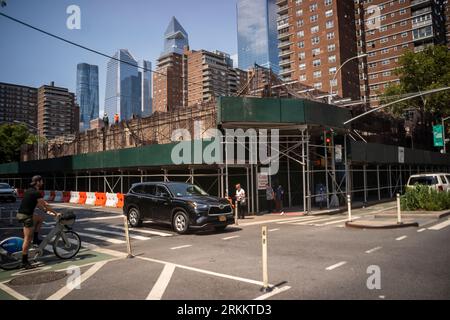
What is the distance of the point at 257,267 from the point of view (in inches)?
303

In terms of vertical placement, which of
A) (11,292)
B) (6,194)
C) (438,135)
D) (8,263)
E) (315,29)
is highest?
(315,29)

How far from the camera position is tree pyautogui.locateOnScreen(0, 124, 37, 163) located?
79.9 metres

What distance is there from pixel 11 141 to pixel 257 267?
8763 centimetres

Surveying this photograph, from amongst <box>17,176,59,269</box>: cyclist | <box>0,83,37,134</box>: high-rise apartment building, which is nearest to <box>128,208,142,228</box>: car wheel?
<box>17,176,59,269</box>: cyclist

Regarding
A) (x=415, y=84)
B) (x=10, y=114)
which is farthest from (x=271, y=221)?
(x=10, y=114)

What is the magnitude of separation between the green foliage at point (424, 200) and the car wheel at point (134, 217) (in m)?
12.6

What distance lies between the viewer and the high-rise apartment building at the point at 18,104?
577 feet

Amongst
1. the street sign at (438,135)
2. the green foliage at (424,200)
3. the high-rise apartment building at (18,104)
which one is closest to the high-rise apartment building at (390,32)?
the street sign at (438,135)

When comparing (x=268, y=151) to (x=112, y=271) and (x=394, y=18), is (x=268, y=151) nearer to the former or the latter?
(x=112, y=271)

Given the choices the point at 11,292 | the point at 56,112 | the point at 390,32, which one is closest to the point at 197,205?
the point at 11,292

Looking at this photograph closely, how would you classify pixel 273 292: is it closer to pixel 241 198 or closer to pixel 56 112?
pixel 241 198

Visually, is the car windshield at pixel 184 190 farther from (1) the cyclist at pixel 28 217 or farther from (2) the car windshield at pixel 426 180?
(2) the car windshield at pixel 426 180
